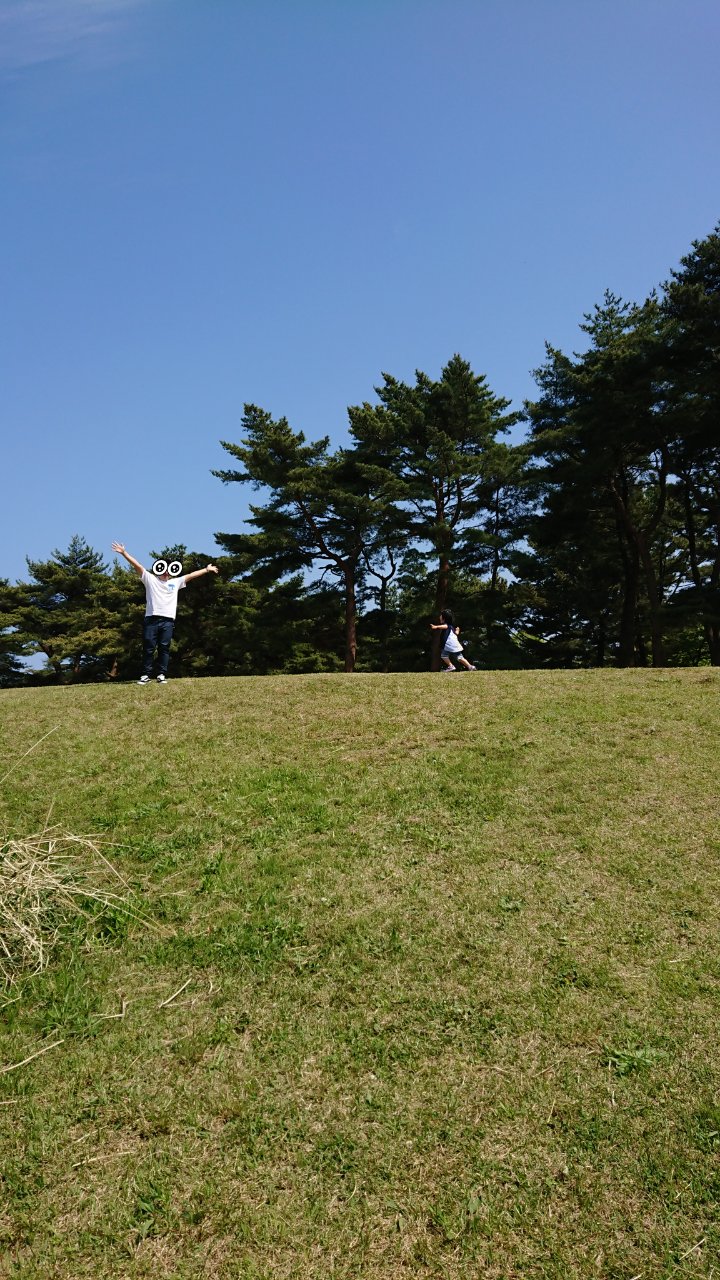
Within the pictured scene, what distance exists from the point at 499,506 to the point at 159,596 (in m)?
22.4

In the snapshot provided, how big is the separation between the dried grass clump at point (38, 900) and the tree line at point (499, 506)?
73.4 feet

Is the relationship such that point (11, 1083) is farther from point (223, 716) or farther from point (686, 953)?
point (223, 716)

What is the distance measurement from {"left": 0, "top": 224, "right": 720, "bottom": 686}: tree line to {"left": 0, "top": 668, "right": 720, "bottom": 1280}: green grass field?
68.5 feet

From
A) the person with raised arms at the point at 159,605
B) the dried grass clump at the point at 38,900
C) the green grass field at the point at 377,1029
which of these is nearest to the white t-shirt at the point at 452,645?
the person with raised arms at the point at 159,605

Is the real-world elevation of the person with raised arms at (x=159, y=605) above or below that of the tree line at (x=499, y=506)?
below

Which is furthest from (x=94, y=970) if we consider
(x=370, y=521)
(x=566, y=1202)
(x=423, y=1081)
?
(x=370, y=521)

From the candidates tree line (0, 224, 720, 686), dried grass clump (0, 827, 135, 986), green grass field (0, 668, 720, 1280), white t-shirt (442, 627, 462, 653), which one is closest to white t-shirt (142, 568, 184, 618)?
green grass field (0, 668, 720, 1280)

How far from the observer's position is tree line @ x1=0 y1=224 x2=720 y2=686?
2528 centimetres

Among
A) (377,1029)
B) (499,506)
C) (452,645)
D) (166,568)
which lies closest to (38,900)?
(377,1029)

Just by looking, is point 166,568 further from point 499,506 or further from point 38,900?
point 499,506

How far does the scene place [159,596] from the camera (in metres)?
11.1

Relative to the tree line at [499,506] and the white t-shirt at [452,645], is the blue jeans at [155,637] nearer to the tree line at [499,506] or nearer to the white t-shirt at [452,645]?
the white t-shirt at [452,645]

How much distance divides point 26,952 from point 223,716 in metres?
5.26

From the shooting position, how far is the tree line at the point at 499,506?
82.9ft
